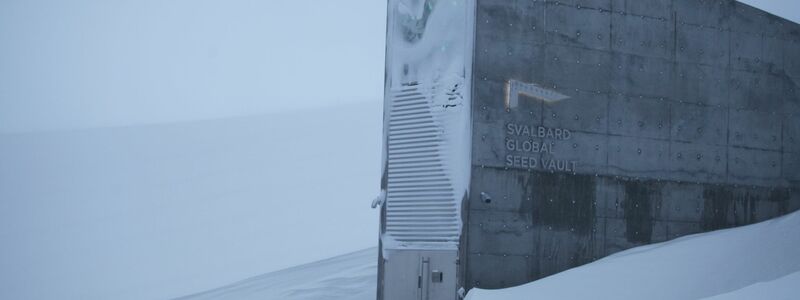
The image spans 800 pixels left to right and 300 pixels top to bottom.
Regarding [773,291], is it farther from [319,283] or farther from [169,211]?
[169,211]

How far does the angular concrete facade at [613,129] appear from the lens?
15734 mm

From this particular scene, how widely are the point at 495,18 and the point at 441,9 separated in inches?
44.7

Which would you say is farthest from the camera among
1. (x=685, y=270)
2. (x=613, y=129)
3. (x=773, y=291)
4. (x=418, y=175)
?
(x=613, y=129)

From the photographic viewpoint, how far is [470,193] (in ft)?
50.7

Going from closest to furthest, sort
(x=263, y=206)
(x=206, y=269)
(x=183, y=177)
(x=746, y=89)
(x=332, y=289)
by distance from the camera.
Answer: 1. (x=746, y=89)
2. (x=332, y=289)
3. (x=206, y=269)
4. (x=263, y=206)
5. (x=183, y=177)

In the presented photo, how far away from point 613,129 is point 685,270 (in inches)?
133

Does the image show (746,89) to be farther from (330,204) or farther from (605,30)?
(330,204)

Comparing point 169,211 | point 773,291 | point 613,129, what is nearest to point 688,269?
point 613,129

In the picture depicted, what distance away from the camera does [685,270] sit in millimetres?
14273

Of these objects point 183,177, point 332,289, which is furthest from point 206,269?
point 332,289

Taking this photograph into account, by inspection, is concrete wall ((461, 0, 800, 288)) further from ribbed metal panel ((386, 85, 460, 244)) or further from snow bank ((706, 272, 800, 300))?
→ snow bank ((706, 272, 800, 300))

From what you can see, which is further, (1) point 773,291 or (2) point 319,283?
(2) point 319,283

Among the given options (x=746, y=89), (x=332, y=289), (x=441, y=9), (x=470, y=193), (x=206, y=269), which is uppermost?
(x=441, y=9)

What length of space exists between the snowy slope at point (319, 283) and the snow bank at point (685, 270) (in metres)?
6.69
